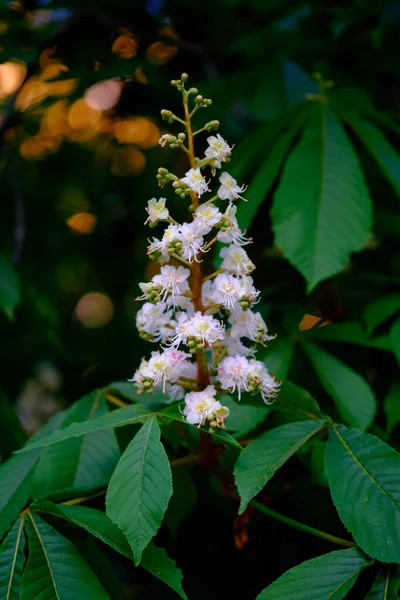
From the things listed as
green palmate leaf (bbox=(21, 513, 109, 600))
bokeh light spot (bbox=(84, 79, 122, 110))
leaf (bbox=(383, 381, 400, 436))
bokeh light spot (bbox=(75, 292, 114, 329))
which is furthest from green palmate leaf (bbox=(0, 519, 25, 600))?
bokeh light spot (bbox=(75, 292, 114, 329))

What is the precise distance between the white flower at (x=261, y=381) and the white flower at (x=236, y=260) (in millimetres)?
187

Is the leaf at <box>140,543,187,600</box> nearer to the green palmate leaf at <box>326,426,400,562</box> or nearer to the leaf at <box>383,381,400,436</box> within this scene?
the green palmate leaf at <box>326,426,400,562</box>

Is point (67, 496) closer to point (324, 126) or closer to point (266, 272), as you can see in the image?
point (266, 272)

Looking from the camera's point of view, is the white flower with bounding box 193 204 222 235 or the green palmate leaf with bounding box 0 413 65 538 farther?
the green palmate leaf with bounding box 0 413 65 538

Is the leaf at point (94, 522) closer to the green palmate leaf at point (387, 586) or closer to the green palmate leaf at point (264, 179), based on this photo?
the green palmate leaf at point (387, 586)

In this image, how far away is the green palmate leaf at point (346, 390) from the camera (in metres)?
1.46

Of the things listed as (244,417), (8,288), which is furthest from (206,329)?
(8,288)

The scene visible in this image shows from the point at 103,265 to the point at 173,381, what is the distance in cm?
223

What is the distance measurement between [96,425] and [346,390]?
2.38 feet

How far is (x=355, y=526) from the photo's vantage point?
3.38ft

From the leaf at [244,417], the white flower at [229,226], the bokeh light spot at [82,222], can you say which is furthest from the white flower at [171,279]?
the bokeh light spot at [82,222]

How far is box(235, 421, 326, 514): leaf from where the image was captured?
1.01 m

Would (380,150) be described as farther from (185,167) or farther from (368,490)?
(185,167)

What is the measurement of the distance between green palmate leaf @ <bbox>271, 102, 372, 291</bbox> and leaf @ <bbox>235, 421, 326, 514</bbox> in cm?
41
